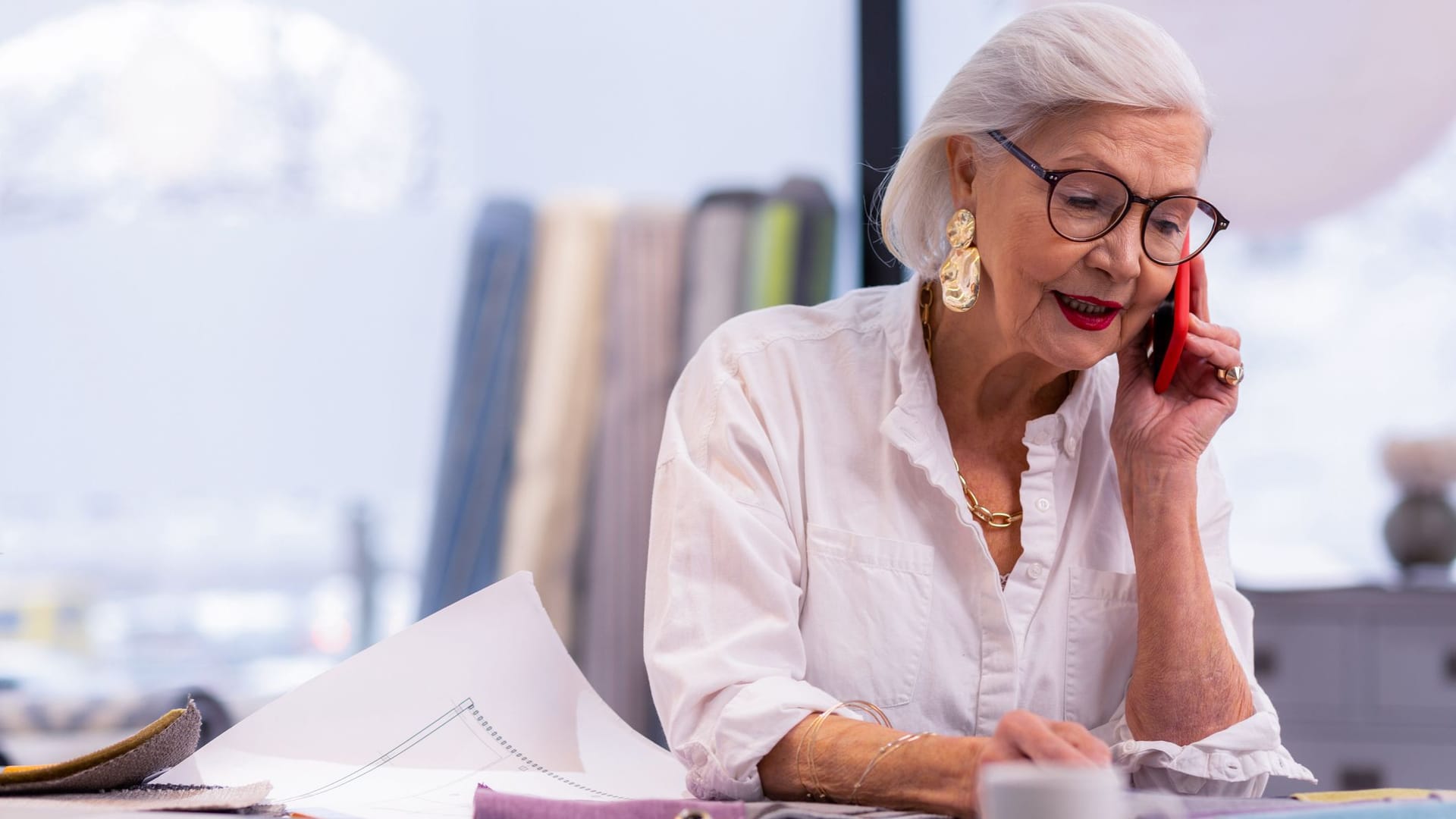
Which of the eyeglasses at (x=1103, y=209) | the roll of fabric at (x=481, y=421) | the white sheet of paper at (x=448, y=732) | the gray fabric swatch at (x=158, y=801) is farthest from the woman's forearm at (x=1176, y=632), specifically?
the roll of fabric at (x=481, y=421)

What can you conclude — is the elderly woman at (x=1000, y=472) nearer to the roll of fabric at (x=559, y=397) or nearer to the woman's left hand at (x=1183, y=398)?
the woman's left hand at (x=1183, y=398)

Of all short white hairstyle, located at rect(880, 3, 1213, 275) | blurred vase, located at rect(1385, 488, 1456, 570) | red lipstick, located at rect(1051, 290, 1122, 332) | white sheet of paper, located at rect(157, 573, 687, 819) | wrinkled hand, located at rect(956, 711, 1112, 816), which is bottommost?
blurred vase, located at rect(1385, 488, 1456, 570)

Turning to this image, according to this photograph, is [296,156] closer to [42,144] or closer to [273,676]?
[42,144]

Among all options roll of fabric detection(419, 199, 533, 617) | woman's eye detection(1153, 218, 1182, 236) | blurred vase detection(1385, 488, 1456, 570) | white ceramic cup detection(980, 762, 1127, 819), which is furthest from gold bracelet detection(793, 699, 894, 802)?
blurred vase detection(1385, 488, 1456, 570)

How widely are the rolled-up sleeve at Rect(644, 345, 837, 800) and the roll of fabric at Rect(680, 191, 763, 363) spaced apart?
1102 millimetres

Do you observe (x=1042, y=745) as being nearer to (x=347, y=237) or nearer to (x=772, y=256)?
(x=772, y=256)

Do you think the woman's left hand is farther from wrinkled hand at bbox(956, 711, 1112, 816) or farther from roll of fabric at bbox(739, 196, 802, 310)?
roll of fabric at bbox(739, 196, 802, 310)

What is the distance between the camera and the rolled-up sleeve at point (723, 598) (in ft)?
3.19

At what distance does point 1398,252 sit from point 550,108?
6.11 ft

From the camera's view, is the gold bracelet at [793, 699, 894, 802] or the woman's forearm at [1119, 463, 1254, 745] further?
the woman's forearm at [1119, 463, 1254, 745]

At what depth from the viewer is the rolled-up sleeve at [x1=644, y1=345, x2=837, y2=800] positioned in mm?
973

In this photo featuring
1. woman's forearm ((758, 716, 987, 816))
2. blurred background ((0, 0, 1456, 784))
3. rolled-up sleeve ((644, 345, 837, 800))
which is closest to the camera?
woman's forearm ((758, 716, 987, 816))

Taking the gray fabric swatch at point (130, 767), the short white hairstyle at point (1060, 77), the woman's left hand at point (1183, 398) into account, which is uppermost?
the short white hairstyle at point (1060, 77)

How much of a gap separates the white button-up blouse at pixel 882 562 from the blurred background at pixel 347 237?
44.8 inches
